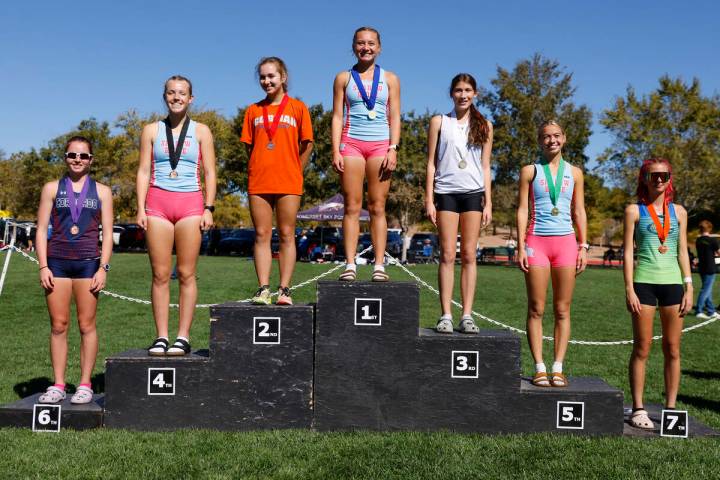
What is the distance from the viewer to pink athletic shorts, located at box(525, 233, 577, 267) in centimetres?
493

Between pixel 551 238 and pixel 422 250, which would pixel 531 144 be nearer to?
pixel 422 250

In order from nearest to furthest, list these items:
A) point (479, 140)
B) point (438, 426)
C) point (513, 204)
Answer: point (438, 426) < point (479, 140) < point (513, 204)

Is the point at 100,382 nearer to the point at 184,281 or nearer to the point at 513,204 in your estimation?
the point at 184,281

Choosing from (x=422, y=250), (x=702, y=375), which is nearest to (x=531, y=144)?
(x=422, y=250)

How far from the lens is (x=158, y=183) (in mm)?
4914

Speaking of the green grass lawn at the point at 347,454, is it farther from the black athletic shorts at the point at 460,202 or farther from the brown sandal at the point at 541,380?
the black athletic shorts at the point at 460,202

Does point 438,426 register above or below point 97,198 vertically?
below

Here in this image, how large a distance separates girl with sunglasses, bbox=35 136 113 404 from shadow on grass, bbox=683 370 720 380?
643cm

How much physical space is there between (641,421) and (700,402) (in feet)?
5.68

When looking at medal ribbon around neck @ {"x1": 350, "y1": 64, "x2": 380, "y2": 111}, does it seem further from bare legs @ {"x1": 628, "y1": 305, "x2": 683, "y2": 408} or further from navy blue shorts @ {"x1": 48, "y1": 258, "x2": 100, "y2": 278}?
bare legs @ {"x1": 628, "y1": 305, "x2": 683, "y2": 408}

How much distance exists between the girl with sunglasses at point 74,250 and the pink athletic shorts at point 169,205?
0.40 metres

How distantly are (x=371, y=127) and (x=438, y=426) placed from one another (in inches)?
92.2

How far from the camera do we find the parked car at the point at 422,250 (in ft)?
101

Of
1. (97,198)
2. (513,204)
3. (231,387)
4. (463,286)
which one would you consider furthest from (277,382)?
(513,204)
